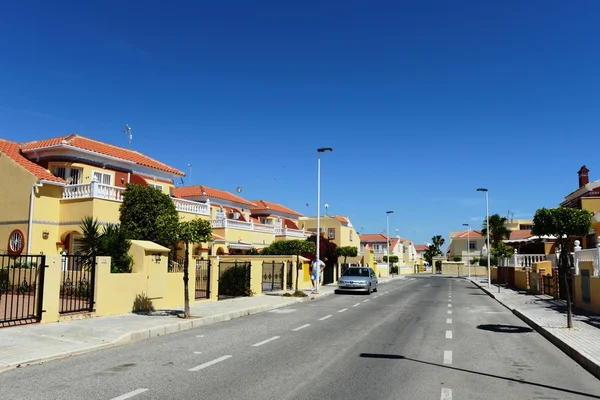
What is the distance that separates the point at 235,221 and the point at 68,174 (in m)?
16.1

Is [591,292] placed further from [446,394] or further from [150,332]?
[150,332]

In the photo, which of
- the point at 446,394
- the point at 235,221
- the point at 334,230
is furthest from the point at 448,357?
the point at 334,230

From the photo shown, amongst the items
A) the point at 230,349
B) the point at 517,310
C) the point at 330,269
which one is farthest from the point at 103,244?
the point at 330,269

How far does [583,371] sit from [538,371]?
0.88 meters

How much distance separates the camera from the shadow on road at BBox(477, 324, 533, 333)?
15.1 meters

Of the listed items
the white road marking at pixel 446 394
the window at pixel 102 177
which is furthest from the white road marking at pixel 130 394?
the window at pixel 102 177

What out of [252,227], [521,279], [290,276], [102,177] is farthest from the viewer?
[252,227]

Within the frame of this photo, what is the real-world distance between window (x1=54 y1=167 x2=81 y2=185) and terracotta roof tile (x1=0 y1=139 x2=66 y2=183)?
2.67 ft

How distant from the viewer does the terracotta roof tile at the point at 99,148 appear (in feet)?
96.5

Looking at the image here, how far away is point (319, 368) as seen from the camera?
907 centimetres

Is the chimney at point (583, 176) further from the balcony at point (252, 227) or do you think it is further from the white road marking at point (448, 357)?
the white road marking at point (448, 357)

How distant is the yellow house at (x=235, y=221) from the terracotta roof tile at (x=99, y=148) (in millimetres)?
4439

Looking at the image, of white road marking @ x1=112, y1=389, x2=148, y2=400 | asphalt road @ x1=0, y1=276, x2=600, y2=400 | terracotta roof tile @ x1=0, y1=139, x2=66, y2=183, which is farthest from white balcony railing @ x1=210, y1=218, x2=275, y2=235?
white road marking @ x1=112, y1=389, x2=148, y2=400

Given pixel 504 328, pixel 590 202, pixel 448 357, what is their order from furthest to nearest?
pixel 590 202
pixel 504 328
pixel 448 357
